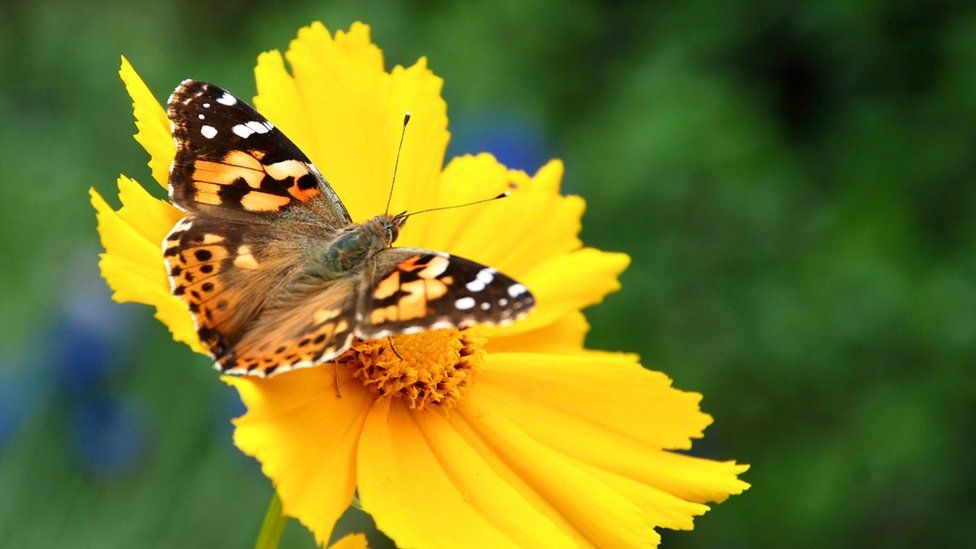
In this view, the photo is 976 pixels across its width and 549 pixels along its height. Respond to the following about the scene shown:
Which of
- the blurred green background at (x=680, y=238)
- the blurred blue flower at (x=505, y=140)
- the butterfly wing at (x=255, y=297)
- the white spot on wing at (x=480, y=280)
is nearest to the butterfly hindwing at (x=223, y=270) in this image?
the butterfly wing at (x=255, y=297)

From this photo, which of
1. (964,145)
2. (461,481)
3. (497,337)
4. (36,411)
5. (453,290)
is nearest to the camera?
(453,290)

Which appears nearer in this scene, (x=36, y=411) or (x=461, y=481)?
(x=461, y=481)

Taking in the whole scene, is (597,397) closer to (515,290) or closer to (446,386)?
(446,386)

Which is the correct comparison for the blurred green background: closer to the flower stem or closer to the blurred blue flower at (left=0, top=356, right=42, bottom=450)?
the blurred blue flower at (left=0, top=356, right=42, bottom=450)

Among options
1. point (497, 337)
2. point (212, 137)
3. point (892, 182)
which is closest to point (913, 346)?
point (892, 182)

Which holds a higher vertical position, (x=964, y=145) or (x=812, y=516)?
(x=964, y=145)

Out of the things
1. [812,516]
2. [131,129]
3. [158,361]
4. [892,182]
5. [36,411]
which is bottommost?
[36,411]

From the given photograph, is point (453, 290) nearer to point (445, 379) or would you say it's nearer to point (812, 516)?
point (445, 379)

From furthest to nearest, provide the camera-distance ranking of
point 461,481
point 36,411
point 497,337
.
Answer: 1. point 36,411
2. point 497,337
3. point 461,481

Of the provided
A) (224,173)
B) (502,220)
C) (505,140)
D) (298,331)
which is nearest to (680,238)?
(505,140)
